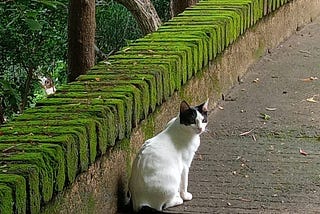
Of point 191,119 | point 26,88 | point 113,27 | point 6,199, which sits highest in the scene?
point 6,199

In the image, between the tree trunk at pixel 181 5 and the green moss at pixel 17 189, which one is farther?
the tree trunk at pixel 181 5

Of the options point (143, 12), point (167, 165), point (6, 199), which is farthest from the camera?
point (143, 12)

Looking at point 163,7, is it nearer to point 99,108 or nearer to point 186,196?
point 186,196

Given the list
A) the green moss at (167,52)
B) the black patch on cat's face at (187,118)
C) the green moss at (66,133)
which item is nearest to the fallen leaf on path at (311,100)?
the green moss at (167,52)

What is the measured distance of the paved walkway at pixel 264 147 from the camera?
485 cm

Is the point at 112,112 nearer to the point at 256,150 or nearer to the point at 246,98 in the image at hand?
the point at 256,150

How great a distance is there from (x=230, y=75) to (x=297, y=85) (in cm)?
67

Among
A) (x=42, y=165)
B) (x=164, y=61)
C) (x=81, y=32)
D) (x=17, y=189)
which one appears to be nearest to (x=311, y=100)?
(x=164, y=61)

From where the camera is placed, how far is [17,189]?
10.9 ft

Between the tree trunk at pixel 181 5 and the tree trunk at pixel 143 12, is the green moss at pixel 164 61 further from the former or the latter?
the tree trunk at pixel 143 12

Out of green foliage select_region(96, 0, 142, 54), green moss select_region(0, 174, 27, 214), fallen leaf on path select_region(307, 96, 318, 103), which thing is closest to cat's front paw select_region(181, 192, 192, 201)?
green moss select_region(0, 174, 27, 214)

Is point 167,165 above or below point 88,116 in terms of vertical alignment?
below

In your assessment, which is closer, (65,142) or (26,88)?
(65,142)

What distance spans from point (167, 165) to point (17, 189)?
1.53m
